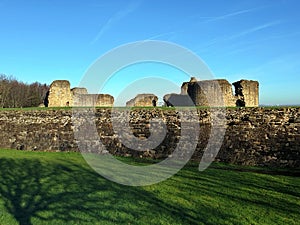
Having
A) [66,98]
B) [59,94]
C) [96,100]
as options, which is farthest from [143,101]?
[59,94]

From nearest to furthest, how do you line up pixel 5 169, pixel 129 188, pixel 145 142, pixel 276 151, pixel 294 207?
pixel 294 207, pixel 129 188, pixel 5 169, pixel 276 151, pixel 145 142

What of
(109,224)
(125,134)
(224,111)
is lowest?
(109,224)

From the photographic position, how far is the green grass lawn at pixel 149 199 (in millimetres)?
5719

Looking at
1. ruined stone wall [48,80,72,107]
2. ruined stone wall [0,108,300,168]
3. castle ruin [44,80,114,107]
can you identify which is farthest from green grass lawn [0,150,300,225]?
ruined stone wall [48,80,72,107]

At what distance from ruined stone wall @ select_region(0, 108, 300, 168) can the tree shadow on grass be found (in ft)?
17.7

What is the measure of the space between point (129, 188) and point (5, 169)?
4.91 meters

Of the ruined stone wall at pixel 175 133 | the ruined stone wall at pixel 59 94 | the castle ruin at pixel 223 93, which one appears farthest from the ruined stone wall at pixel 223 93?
the ruined stone wall at pixel 59 94

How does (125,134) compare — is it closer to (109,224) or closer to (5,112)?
(5,112)

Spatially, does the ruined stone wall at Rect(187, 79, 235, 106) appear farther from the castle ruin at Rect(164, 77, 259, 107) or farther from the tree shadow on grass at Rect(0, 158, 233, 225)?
the tree shadow on grass at Rect(0, 158, 233, 225)

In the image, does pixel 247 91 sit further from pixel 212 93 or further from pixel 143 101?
pixel 143 101

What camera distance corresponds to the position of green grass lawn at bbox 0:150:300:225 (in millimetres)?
5719

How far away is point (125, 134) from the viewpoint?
49.0 ft

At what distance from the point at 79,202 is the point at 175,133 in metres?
7.87

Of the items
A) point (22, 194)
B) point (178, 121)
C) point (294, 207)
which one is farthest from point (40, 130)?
point (294, 207)
